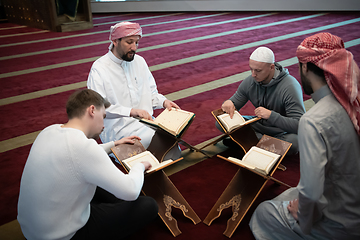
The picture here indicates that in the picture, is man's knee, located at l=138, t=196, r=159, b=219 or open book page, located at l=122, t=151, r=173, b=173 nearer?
man's knee, located at l=138, t=196, r=159, b=219

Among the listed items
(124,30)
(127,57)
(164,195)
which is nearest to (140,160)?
(164,195)

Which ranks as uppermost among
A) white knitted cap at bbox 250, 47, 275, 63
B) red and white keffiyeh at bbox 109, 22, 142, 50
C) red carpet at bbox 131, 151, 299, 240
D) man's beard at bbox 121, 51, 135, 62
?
red and white keffiyeh at bbox 109, 22, 142, 50

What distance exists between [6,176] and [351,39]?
21.4 feet

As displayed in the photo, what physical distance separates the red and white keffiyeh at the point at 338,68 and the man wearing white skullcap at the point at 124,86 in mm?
1427

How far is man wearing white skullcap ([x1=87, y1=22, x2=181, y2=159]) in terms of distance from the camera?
111 inches

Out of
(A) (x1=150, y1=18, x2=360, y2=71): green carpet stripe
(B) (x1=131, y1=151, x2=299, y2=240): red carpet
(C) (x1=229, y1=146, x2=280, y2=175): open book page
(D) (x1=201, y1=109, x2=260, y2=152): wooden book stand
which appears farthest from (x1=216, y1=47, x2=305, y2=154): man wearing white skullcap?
(A) (x1=150, y1=18, x2=360, y2=71): green carpet stripe

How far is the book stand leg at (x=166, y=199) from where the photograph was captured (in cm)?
212

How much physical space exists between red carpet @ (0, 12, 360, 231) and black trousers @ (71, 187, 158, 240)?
0.48 meters

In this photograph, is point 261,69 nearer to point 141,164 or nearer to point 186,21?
point 141,164

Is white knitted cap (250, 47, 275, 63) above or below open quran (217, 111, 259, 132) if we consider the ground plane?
above

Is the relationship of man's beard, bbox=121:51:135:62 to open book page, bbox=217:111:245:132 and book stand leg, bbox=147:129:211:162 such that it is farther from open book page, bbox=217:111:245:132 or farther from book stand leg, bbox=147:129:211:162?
open book page, bbox=217:111:245:132

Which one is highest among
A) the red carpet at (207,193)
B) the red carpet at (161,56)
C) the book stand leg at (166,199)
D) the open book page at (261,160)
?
the open book page at (261,160)

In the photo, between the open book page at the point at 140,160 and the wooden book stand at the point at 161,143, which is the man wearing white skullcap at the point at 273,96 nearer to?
the wooden book stand at the point at 161,143

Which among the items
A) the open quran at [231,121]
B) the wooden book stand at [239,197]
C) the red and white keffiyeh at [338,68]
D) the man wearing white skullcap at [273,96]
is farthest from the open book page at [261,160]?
the red and white keffiyeh at [338,68]
